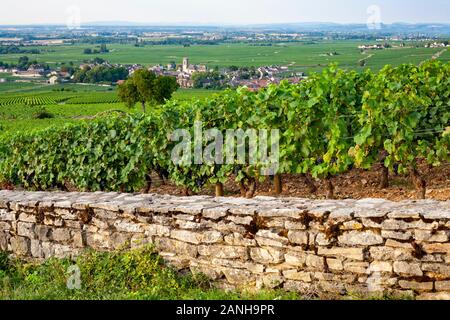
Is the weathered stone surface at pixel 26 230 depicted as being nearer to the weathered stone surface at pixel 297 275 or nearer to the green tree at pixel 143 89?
the weathered stone surface at pixel 297 275

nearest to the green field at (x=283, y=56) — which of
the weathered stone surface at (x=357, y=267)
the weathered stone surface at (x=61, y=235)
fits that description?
the weathered stone surface at (x=61, y=235)

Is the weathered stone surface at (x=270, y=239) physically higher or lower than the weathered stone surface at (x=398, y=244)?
lower

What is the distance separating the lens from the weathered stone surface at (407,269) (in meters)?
4.71

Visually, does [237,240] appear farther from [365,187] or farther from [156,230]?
[365,187]

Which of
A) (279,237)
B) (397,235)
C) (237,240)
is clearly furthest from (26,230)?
(397,235)

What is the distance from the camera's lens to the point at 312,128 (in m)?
8.45

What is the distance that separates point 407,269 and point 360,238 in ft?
1.44

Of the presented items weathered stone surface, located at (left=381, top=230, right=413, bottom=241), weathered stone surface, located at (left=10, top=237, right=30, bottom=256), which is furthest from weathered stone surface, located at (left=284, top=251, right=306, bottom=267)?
weathered stone surface, located at (left=10, top=237, right=30, bottom=256)

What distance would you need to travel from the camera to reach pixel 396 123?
7855 millimetres

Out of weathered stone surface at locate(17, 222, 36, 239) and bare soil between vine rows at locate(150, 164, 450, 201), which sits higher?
bare soil between vine rows at locate(150, 164, 450, 201)

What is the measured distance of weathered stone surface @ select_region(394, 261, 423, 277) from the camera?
15.5 feet

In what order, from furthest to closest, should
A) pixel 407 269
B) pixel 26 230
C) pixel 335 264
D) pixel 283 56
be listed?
pixel 283 56 < pixel 26 230 < pixel 335 264 < pixel 407 269

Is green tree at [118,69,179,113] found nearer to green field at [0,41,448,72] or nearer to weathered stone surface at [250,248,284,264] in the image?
green field at [0,41,448,72]
